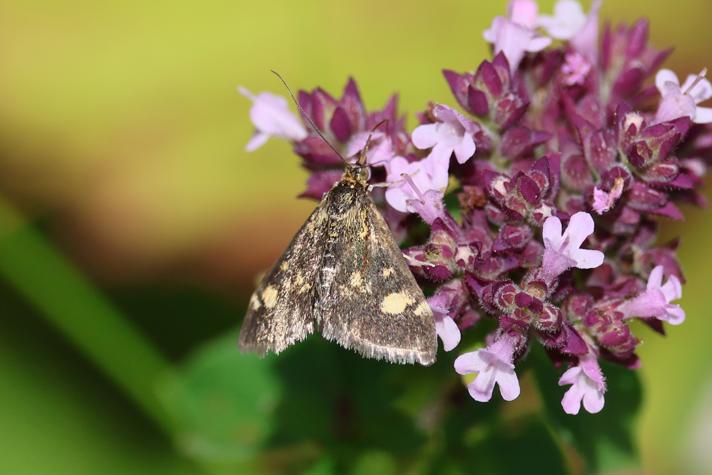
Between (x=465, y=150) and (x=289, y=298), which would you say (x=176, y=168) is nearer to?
(x=289, y=298)

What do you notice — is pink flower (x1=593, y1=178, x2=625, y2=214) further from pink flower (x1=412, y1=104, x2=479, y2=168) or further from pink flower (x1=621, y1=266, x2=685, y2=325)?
pink flower (x1=412, y1=104, x2=479, y2=168)

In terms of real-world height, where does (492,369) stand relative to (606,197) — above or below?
below

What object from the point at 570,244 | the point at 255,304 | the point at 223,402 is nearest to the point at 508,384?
the point at 570,244

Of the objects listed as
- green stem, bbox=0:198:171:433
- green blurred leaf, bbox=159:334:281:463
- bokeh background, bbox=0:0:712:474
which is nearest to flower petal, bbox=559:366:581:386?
green blurred leaf, bbox=159:334:281:463

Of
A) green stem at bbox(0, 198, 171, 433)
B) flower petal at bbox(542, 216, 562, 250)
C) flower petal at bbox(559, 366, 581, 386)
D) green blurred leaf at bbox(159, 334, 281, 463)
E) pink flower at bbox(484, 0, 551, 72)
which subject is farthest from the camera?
green stem at bbox(0, 198, 171, 433)

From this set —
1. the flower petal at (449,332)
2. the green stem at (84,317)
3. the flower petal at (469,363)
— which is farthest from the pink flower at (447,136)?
the green stem at (84,317)

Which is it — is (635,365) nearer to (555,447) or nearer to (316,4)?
(555,447)

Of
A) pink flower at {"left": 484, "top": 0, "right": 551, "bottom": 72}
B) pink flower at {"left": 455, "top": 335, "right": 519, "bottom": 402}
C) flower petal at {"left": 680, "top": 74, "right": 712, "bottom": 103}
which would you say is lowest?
pink flower at {"left": 455, "top": 335, "right": 519, "bottom": 402}
